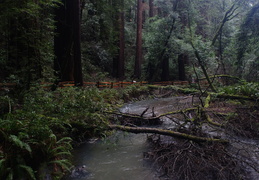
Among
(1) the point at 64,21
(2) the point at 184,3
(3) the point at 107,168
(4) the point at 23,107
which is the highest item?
(2) the point at 184,3

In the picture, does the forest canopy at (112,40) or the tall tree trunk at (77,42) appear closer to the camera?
the forest canopy at (112,40)

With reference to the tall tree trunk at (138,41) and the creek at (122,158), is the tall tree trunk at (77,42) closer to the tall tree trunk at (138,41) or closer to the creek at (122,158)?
the creek at (122,158)

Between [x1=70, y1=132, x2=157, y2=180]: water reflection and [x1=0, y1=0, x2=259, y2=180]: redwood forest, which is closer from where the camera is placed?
[x1=0, y1=0, x2=259, y2=180]: redwood forest

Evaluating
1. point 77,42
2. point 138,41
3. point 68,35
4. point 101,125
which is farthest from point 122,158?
point 138,41

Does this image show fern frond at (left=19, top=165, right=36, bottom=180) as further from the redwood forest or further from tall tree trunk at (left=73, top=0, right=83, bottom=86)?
tall tree trunk at (left=73, top=0, right=83, bottom=86)

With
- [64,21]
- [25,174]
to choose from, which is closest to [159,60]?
[64,21]

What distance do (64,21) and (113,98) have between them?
5.25 metres

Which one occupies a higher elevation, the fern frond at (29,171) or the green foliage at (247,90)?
the green foliage at (247,90)

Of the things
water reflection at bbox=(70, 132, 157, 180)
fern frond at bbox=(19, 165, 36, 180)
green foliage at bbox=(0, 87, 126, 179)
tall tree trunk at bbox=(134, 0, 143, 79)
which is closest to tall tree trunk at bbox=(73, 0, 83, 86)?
green foliage at bbox=(0, 87, 126, 179)

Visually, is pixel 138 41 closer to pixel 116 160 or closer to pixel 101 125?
A: pixel 101 125

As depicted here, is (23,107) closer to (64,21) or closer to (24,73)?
(24,73)

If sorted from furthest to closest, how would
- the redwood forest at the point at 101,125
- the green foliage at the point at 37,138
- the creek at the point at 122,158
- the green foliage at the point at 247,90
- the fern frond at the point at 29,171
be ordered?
the green foliage at the point at 247,90 → the creek at the point at 122,158 → the redwood forest at the point at 101,125 → the green foliage at the point at 37,138 → the fern frond at the point at 29,171

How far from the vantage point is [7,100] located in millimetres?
5543

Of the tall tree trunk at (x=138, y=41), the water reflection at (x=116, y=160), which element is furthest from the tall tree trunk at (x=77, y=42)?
the tall tree trunk at (x=138, y=41)
